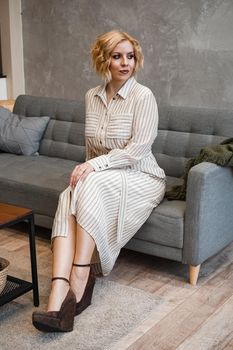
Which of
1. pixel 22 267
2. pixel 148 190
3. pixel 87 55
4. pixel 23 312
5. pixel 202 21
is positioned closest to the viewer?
pixel 23 312

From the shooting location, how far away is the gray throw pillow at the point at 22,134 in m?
3.45

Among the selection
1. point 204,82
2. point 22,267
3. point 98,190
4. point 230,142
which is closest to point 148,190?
point 98,190

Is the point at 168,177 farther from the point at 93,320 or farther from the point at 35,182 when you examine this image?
the point at 93,320

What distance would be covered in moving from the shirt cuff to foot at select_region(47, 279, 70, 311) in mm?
553

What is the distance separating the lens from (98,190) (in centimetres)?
222

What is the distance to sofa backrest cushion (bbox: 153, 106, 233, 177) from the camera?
2.79 metres

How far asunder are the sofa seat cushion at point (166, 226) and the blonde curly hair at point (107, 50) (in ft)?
2.35

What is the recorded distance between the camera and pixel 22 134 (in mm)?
3441

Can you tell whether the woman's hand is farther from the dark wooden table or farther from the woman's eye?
the woman's eye

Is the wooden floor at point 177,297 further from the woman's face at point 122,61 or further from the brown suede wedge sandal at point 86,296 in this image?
the woman's face at point 122,61

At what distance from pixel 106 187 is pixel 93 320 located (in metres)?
0.58

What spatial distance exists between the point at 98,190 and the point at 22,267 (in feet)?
2.30

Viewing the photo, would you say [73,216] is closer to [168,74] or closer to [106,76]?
[106,76]

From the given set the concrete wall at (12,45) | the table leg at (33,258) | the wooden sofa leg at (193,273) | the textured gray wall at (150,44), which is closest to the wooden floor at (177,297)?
the wooden sofa leg at (193,273)
